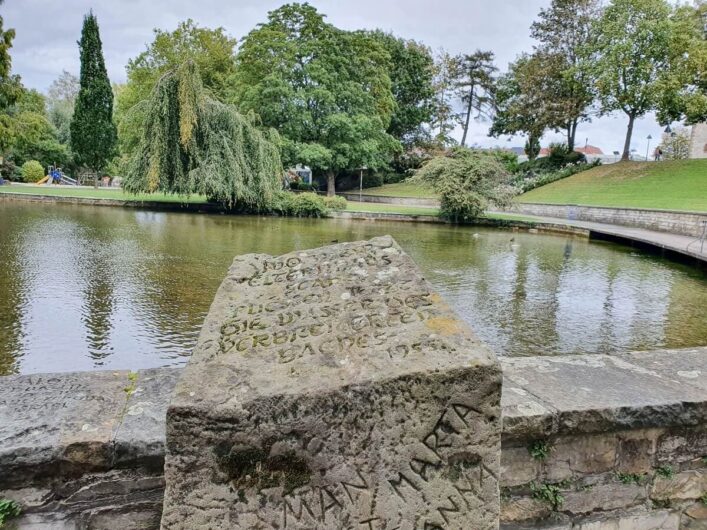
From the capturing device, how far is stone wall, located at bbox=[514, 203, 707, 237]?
16266 mm

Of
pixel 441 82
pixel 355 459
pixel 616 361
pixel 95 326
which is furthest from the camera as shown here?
pixel 441 82

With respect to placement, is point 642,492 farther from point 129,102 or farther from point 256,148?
point 129,102

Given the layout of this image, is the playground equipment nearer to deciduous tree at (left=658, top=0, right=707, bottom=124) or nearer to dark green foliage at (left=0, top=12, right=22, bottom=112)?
dark green foliage at (left=0, top=12, right=22, bottom=112)

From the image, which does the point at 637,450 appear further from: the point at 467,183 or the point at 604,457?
the point at 467,183

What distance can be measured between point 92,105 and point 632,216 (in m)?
28.0

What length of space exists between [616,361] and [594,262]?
10231mm

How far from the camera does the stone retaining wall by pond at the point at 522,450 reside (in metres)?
1.46

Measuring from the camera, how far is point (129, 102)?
35.7 meters

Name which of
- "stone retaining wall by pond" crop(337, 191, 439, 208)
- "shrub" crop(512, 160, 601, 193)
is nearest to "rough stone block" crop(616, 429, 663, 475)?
"stone retaining wall by pond" crop(337, 191, 439, 208)

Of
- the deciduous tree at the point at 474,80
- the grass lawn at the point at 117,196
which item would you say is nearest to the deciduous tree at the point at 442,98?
the deciduous tree at the point at 474,80

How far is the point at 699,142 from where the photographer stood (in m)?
37.2

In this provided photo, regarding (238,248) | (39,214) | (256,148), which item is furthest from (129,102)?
(238,248)

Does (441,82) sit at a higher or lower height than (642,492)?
higher

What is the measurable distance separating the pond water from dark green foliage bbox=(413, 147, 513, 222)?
5779mm
